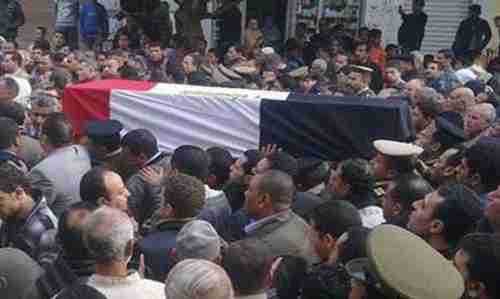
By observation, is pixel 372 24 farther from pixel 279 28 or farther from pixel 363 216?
pixel 363 216

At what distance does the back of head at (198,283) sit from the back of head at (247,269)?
1.38ft

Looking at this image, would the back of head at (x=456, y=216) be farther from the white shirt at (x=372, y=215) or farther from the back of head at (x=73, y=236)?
the back of head at (x=73, y=236)

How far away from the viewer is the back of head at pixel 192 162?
4914 millimetres

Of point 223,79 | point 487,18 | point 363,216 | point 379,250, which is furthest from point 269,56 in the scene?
point 379,250

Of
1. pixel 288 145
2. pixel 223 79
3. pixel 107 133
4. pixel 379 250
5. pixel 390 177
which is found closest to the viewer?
pixel 379 250

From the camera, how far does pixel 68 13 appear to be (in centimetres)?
1461

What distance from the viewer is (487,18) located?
15242mm

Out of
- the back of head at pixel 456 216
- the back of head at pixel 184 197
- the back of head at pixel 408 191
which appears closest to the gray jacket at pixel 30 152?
the back of head at pixel 184 197

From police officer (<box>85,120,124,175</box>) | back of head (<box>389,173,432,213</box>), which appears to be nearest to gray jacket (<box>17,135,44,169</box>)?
police officer (<box>85,120,124,175</box>)

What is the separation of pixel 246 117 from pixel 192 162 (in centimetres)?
143

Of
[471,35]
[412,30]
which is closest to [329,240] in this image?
[471,35]

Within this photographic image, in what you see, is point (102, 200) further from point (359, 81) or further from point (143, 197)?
point (359, 81)

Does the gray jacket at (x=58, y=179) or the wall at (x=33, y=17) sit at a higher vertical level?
the gray jacket at (x=58, y=179)

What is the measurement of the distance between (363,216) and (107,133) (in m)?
1.90
